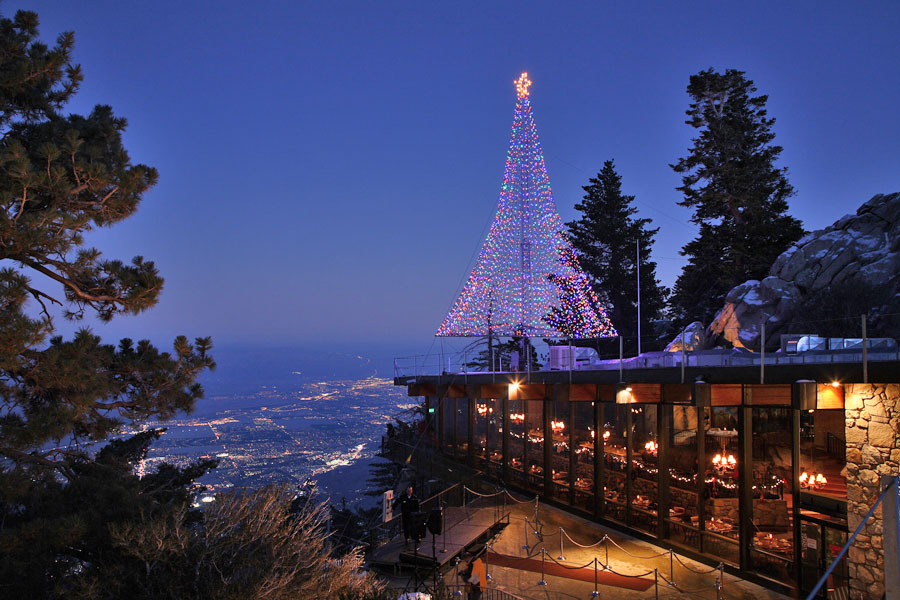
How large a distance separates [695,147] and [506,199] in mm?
12894

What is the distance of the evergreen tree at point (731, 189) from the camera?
81.7 feet

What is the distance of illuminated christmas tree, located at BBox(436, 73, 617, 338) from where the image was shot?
1881 cm

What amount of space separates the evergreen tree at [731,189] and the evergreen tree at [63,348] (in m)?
24.2

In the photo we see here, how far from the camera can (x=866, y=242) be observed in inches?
734

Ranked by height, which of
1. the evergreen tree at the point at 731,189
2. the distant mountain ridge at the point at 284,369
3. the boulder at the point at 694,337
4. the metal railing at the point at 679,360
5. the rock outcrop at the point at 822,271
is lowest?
the distant mountain ridge at the point at 284,369

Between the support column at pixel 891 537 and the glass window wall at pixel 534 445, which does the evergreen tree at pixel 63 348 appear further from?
the glass window wall at pixel 534 445

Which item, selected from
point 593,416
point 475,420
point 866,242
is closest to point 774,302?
point 866,242

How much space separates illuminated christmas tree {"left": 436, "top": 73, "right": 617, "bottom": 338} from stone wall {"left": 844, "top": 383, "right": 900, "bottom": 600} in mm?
10280

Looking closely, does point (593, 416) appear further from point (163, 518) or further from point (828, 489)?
point (163, 518)

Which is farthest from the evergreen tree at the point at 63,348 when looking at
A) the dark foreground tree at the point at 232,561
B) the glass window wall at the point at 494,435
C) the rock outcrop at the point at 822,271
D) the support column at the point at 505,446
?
the rock outcrop at the point at 822,271

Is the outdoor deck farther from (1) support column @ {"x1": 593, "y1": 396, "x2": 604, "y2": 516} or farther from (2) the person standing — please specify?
(1) support column @ {"x1": 593, "y1": 396, "x2": 604, "y2": 516}

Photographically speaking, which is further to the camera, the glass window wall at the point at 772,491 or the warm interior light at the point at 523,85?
the warm interior light at the point at 523,85

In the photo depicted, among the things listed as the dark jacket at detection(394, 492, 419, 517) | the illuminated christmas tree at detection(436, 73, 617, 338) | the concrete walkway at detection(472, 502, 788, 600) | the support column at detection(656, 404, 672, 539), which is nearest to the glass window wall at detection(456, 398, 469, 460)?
the illuminated christmas tree at detection(436, 73, 617, 338)

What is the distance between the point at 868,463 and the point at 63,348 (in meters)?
11.9
